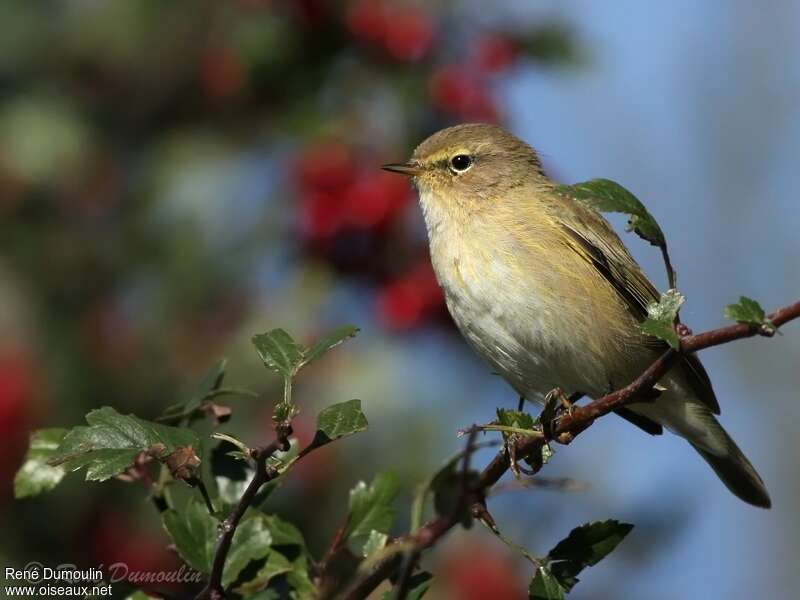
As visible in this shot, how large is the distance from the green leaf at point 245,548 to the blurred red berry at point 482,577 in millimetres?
1250

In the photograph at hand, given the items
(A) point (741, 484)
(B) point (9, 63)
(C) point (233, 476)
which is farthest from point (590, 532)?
(B) point (9, 63)

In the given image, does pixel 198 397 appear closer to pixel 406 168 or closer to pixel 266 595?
pixel 266 595

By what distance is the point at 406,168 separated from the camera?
3291 millimetres

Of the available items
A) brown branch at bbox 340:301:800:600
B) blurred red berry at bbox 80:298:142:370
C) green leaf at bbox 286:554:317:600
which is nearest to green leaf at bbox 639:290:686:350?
brown branch at bbox 340:301:800:600

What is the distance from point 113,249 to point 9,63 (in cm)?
67

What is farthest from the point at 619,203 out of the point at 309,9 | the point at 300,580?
the point at 309,9

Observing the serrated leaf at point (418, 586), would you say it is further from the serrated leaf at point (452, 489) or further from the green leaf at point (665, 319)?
the green leaf at point (665, 319)

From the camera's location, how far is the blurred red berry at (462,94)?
3.18 m

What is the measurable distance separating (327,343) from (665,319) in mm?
503

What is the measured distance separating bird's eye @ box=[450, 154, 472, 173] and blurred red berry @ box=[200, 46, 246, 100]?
69cm

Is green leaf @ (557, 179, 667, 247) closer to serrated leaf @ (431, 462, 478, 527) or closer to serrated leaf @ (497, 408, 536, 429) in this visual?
serrated leaf @ (497, 408, 536, 429)

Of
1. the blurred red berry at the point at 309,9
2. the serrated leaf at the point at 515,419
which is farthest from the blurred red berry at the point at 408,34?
the serrated leaf at the point at 515,419

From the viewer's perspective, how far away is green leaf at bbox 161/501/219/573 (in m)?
1.73

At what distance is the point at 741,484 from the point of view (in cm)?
343
